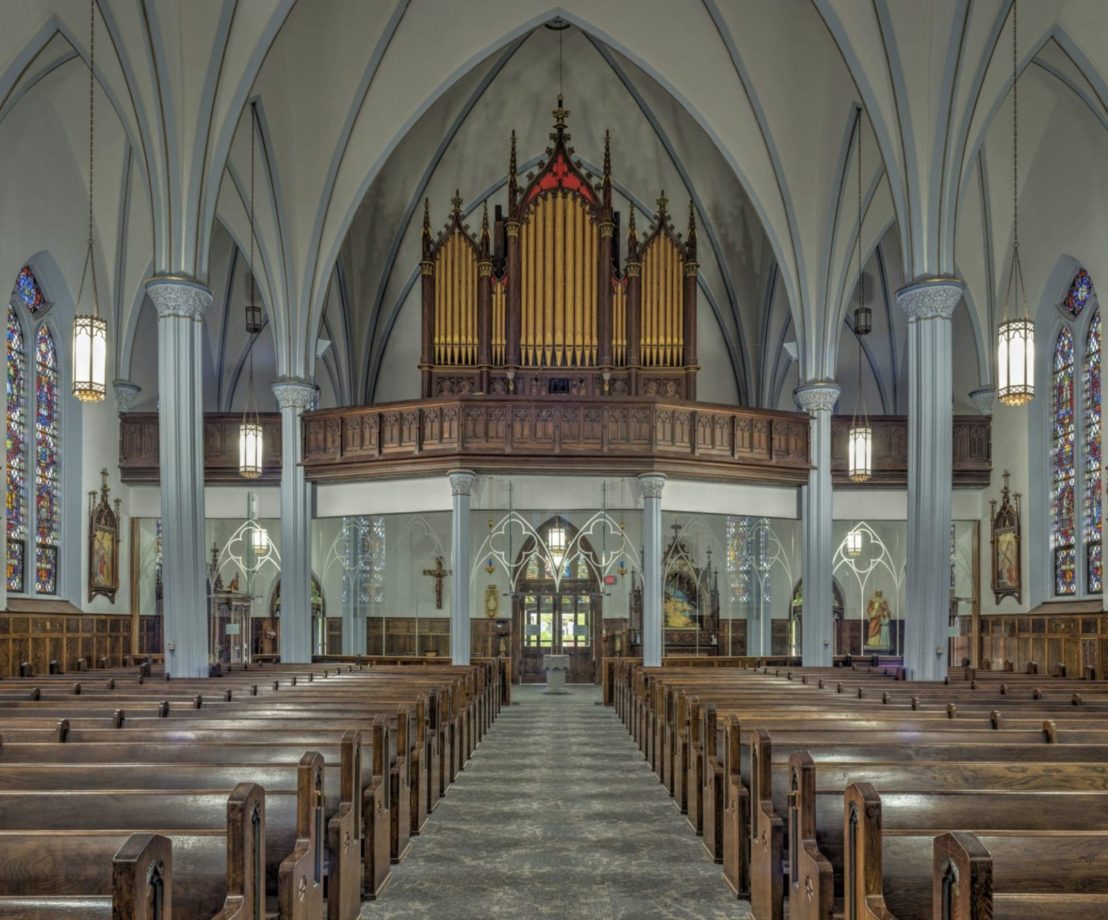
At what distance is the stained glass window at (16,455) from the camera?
61.4ft

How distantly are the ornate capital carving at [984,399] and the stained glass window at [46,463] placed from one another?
18107 millimetres

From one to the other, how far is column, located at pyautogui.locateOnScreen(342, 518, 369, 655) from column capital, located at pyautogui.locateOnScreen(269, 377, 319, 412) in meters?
2.53

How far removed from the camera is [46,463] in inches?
784

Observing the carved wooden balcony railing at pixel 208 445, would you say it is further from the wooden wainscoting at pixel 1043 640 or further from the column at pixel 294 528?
the wooden wainscoting at pixel 1043 640

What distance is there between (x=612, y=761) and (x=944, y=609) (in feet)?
16.5

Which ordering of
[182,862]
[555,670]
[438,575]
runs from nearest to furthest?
1. [182,862]
2. [555,670]
3. [438,575]

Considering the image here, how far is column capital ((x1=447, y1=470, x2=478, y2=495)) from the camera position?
19250mm

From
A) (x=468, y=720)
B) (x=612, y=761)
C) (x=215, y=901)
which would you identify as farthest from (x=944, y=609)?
(x=215, y=901)

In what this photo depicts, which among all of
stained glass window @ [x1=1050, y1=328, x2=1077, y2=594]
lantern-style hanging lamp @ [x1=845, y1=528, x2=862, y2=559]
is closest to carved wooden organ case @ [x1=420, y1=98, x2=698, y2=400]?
lantern-style hanging lamp @ [x1=845, y1=528, x2=862, y2=559]

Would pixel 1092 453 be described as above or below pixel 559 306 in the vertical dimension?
below

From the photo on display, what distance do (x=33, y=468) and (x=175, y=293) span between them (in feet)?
21.6

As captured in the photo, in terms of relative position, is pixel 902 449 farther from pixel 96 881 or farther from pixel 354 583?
pixel 96 881

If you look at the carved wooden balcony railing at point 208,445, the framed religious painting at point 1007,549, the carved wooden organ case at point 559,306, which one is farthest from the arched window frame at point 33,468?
the framed religious painting at point 1007,549

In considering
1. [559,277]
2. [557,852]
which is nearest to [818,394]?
[559,277]
